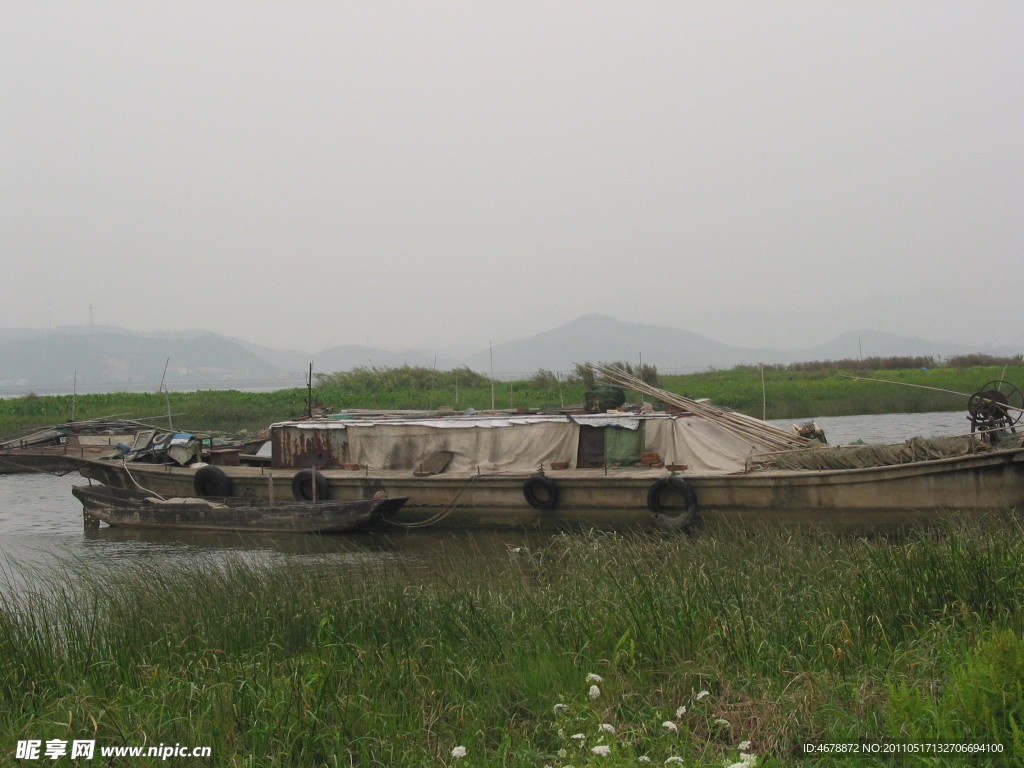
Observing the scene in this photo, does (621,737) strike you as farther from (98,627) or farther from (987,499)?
(987,499)

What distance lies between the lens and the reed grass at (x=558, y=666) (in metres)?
4.45

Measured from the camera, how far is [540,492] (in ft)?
51.9

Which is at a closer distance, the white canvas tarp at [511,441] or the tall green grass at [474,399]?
the white canvas tarp at [511,441]

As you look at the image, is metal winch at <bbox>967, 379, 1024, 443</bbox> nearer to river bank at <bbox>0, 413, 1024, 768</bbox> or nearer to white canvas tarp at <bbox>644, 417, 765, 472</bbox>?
white canvas tarp at <bbox>644, 417, 765, 472</bbox>

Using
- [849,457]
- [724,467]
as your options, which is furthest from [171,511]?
[849,457]

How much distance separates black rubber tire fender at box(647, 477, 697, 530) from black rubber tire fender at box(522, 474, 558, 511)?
5.74 ft

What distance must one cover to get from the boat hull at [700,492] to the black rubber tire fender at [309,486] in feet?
0.33

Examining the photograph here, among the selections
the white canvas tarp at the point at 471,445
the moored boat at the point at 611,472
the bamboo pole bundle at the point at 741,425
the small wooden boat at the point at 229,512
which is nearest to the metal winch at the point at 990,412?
the moored boat at the point at 611,472

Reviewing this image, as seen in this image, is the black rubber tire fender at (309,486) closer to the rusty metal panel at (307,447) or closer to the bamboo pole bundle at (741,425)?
the rusty metal panel at (307,447)

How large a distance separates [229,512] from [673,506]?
838 centimetres

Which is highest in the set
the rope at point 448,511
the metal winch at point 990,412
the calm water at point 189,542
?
the metal winch at point 990,412

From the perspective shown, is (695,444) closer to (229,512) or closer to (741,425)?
(741,425)

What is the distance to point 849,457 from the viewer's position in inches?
544

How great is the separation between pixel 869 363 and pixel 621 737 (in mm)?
49489
